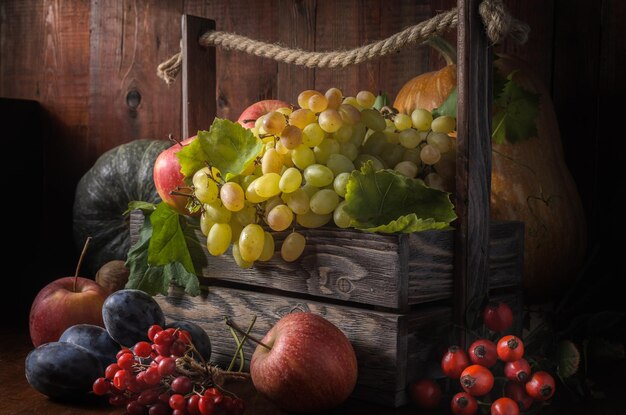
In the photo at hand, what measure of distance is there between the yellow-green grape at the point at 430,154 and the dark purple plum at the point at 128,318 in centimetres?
49

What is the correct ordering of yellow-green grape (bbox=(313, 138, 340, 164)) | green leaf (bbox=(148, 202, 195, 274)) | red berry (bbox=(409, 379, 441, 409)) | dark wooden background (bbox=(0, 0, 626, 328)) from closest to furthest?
red berry (bbox=(409, 379, 441, 409))
yellow-green grape (bbox=(313, 138, 340, 164))
green leaf (bbox=(148, 202, 195, 274))
dark wooden background (bbox=(0, 0, 626, 328))

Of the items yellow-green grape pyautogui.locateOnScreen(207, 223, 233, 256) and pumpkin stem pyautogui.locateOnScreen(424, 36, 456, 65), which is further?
pumpkin stem pyautogui.locateOnScreen(424, 36, 456, 65)

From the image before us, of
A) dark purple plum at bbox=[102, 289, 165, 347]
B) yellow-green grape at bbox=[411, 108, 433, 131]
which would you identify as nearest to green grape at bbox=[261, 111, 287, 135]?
yellow-green grape at bbox=[411, 108, 433, 131]

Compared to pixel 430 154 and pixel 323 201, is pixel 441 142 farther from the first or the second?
pixel 323 201

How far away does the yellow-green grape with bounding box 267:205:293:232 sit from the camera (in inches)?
46.2

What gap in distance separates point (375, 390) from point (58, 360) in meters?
0.47

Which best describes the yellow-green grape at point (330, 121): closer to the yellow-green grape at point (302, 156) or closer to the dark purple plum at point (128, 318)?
the yellow-green grape at point (302, 156)

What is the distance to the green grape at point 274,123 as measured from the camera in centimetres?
122

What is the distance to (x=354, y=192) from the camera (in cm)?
113

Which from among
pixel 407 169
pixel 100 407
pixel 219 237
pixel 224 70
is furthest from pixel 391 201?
pixel 224 70

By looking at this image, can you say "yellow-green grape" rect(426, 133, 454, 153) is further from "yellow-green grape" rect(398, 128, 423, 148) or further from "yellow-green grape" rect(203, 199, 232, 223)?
"yellow-green grape" rect(203, 199, 232, 223)

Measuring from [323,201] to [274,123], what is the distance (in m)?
0.16

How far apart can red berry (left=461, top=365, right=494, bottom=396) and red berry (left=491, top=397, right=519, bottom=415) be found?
0.09 ft

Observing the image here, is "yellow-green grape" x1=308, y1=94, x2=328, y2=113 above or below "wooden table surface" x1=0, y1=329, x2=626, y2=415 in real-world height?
above
